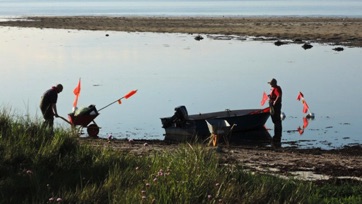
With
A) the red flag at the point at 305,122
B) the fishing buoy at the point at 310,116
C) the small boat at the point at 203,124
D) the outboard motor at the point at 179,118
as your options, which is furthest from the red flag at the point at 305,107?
the outboard motor at the point at 179,118

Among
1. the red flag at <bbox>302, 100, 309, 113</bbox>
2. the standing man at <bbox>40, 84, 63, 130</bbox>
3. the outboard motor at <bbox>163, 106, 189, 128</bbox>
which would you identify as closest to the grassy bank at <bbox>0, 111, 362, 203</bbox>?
the standing man at <bbox>40, 84, 63, 130</bbox>

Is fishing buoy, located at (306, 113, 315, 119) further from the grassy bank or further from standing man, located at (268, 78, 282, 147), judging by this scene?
the grassy bank

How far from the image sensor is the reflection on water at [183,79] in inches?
1057

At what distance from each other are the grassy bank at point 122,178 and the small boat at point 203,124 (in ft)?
29.9

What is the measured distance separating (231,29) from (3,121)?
69240 millimetres

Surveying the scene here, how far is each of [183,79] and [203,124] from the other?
54.0 ft

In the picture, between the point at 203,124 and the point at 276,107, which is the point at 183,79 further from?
the point at 203,124

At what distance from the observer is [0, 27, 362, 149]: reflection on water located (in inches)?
1057

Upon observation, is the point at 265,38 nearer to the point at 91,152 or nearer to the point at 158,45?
the point at 158,45

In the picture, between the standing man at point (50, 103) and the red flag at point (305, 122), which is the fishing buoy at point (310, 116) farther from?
the standing man at point (50, 103)

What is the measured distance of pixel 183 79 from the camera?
1582 inches

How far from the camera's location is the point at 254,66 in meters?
46.4

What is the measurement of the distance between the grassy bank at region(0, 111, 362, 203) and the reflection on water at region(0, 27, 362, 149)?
2.40 m

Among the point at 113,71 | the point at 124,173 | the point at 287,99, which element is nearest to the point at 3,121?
the point at 124,173
